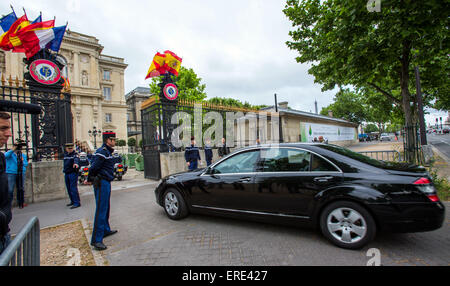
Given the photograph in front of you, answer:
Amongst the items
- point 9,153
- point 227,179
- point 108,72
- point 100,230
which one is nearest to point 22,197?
point 9,153

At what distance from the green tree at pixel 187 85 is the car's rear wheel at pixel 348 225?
22.7 metres

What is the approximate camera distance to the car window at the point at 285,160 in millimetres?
3375

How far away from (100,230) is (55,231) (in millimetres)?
1616

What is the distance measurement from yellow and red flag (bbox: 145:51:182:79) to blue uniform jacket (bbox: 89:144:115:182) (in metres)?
7.27

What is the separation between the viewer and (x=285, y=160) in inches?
139

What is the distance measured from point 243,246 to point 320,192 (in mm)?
1416

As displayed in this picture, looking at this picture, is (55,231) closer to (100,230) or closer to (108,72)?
(100,230)

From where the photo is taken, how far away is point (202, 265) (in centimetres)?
271

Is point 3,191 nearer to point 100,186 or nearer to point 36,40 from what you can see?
point 100,186

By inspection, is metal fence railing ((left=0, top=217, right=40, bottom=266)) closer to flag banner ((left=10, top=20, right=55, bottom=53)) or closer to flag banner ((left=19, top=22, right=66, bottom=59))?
flag banner ((left=19, top=22, right=66, bottom=59))

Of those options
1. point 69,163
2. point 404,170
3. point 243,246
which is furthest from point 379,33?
point 69,163

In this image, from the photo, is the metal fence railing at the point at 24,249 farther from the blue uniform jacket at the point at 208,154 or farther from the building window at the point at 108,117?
the building window at the point at 108,117

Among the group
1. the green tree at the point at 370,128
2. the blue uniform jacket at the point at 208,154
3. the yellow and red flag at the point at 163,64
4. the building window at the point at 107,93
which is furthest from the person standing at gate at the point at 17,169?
the green tree at the point at 370,128

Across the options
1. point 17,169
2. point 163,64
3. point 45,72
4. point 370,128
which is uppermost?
point 370,128
